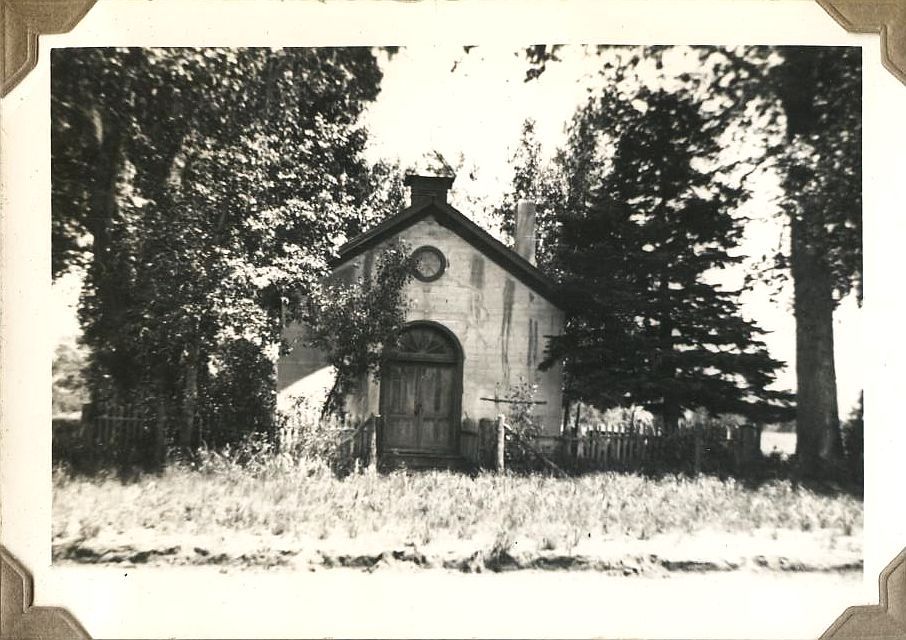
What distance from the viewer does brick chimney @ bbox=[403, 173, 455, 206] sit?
5105mm

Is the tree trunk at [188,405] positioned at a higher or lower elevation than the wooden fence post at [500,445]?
higher

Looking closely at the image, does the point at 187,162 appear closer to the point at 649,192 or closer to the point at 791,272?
the point at 649,192

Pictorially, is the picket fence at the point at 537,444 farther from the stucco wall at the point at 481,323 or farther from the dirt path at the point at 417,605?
the dirt path at the point at 417,605

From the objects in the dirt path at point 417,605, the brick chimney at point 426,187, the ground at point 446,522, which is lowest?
the dirt path at point 417,605

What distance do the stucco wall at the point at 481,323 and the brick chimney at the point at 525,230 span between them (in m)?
0.34

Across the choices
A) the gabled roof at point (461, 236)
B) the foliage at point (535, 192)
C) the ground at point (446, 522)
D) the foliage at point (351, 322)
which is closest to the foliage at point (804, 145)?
the foliage at point (535, 192)

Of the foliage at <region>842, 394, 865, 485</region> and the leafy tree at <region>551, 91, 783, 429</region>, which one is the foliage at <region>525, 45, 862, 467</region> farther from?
the leafy tree at <region>551, 91, 783, 429</region>

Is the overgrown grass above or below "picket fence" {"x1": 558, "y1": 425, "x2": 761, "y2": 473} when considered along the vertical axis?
below

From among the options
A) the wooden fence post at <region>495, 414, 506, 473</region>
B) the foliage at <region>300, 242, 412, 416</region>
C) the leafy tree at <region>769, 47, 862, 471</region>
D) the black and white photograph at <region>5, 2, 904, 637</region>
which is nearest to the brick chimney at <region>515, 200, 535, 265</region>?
the black and white photograph at <region>5, 2, 904, 637</region>

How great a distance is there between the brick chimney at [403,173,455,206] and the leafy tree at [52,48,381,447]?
1.48ft

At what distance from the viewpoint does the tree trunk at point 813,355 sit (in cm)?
508

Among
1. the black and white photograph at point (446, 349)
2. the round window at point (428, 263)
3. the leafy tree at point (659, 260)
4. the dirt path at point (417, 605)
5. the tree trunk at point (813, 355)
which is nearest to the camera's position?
the dirt path at point (417, 605)

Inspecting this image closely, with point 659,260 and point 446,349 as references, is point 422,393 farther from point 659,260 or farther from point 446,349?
point 659,260

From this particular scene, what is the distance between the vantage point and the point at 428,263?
5.47 metres
